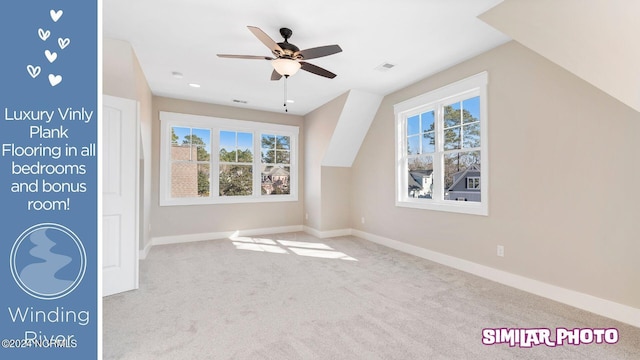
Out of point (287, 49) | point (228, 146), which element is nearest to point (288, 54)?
point (287, 49)

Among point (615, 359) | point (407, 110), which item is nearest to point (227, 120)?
point (407, 110)

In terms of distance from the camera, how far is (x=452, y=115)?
3818mm

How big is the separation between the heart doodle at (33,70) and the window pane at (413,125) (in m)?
4.31

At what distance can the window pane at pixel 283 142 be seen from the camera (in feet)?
20.3

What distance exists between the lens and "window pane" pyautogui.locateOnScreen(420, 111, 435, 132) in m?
4.13

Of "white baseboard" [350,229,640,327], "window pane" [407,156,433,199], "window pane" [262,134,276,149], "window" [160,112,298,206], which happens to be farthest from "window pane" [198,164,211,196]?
"white baseboard" [350,229,640,327]

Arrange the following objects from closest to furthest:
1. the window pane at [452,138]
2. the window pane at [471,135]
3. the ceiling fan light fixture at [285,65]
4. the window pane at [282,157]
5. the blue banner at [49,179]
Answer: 1. the blue banner at [49,179]
2. the ceiling fan light fixture at [285,65]
3. the window pane at [471,135]
4. the window pane at [452,138]
5. the window pane at [282,157]

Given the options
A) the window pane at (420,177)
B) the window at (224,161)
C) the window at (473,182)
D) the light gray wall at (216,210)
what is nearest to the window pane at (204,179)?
the window at (224,161)

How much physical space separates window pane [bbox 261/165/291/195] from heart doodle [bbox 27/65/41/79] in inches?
195

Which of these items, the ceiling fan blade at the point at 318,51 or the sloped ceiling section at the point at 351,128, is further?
the sloped ceiling section at the point at 351,128

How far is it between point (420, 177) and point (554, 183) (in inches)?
72.4

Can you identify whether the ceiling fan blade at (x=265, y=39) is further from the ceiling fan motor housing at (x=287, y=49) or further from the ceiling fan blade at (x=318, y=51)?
the ceiling fan blade at (x=318, y=51)

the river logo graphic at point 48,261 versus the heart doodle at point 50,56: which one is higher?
the heart doodle at point 50,56

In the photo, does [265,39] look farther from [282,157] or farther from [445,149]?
[282,157]
